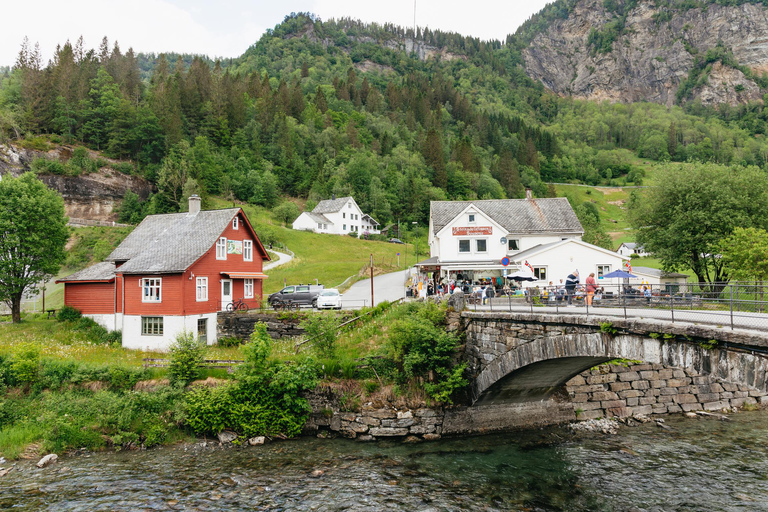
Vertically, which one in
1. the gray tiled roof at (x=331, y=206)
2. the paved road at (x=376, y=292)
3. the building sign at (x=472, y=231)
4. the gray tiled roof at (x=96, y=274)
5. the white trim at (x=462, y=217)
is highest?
the gray tiled roof at (x=331, y=206)

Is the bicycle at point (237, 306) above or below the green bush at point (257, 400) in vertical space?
above

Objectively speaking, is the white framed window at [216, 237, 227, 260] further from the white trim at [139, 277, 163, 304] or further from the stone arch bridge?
the stone arch bridge

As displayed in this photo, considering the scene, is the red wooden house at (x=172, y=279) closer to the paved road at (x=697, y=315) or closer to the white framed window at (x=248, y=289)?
the white framed window at (x=248, y=289)

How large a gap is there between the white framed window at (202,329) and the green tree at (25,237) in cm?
1333

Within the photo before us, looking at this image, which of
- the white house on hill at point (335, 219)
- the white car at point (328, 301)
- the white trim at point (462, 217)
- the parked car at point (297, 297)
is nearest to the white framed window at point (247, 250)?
the parked car at point (297, 297)

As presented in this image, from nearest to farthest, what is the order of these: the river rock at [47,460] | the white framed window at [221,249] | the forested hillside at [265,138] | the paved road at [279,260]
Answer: the river rock at [47,460] < the white framed window at [221,249] < the paved road at [279,260] < the forested hillside at [265,138]

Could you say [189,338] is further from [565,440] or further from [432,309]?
[565,440]

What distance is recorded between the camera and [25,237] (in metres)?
34.4

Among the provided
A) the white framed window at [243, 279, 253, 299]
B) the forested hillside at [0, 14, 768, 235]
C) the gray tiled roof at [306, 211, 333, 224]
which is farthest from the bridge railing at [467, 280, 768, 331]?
the forested hillside at [0, 14, 768, 235]

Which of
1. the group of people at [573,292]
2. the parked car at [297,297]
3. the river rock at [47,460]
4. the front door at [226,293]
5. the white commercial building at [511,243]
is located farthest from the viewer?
the white commercial building at [511,243]

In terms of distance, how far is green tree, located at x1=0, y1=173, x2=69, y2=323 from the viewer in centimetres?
3391

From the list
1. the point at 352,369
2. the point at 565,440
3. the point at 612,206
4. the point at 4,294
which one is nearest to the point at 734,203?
the point at 565,440

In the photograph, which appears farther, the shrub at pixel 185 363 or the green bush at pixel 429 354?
the shrub at pixel 185 363

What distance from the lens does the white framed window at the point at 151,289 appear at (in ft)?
105
